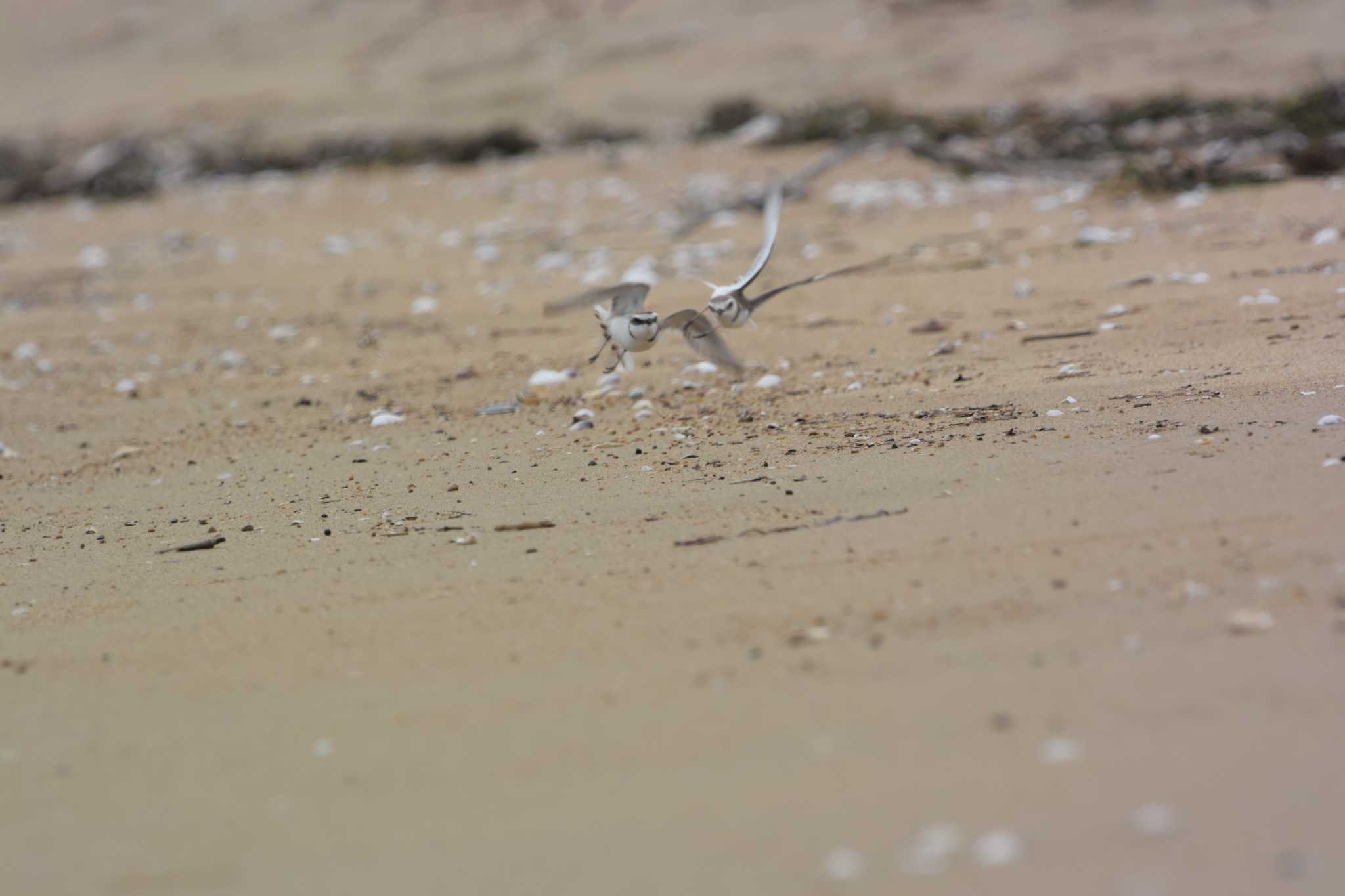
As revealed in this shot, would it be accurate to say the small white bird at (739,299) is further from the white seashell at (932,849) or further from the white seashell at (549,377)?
the white seashell at (932,849)

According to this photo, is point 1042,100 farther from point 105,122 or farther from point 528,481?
point 105,122

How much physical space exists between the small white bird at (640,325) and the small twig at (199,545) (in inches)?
47.0

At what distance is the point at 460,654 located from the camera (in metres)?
3.12

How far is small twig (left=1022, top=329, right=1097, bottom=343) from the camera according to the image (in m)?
5.47

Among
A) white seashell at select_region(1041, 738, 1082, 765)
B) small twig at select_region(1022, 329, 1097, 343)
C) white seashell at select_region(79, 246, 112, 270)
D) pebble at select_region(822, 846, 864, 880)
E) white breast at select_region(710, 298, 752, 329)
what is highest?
white breast at select_region(710, 298, 752, 329)

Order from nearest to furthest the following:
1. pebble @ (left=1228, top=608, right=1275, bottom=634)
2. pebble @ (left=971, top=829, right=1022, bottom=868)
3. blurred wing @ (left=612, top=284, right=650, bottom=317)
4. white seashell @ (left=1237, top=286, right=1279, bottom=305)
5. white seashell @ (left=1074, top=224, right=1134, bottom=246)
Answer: pebble @ (left=971, top=829, right=1022, bottom=868) → pebble @ (left=1228, top=608, right=1275, bottom=634) → blurred wing @ (left=612, top=284, right=650, bottom=317) → white seashell @ (left=1237, top=286, right=1279, bottom=305) → white seashell @ (left=1074, top=224, right=1134, bottom=246)

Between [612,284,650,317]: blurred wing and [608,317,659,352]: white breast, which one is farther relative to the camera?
[612,284,650,317]: blurred wing

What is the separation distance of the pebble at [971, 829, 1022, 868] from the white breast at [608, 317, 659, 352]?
6.66ft

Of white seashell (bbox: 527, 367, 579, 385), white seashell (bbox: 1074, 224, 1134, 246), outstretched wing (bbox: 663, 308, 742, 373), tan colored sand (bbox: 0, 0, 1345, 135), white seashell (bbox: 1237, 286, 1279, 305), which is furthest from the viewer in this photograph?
tan colored sand (bbox: 0, 0, 1345, 135)

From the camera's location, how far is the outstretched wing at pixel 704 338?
422 cm

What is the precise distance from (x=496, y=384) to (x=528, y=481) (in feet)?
4.74

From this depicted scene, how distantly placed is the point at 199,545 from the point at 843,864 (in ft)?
8.28

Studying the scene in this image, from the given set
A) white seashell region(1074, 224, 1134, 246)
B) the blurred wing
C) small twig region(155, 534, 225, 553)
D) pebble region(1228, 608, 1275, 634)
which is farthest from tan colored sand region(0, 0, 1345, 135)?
pebble region(1228, 608, 1275, 634)

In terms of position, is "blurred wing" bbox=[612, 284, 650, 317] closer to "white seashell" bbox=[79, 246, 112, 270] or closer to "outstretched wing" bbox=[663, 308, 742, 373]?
"outstretched wing" bbox=[663, 308, 742, 373]
